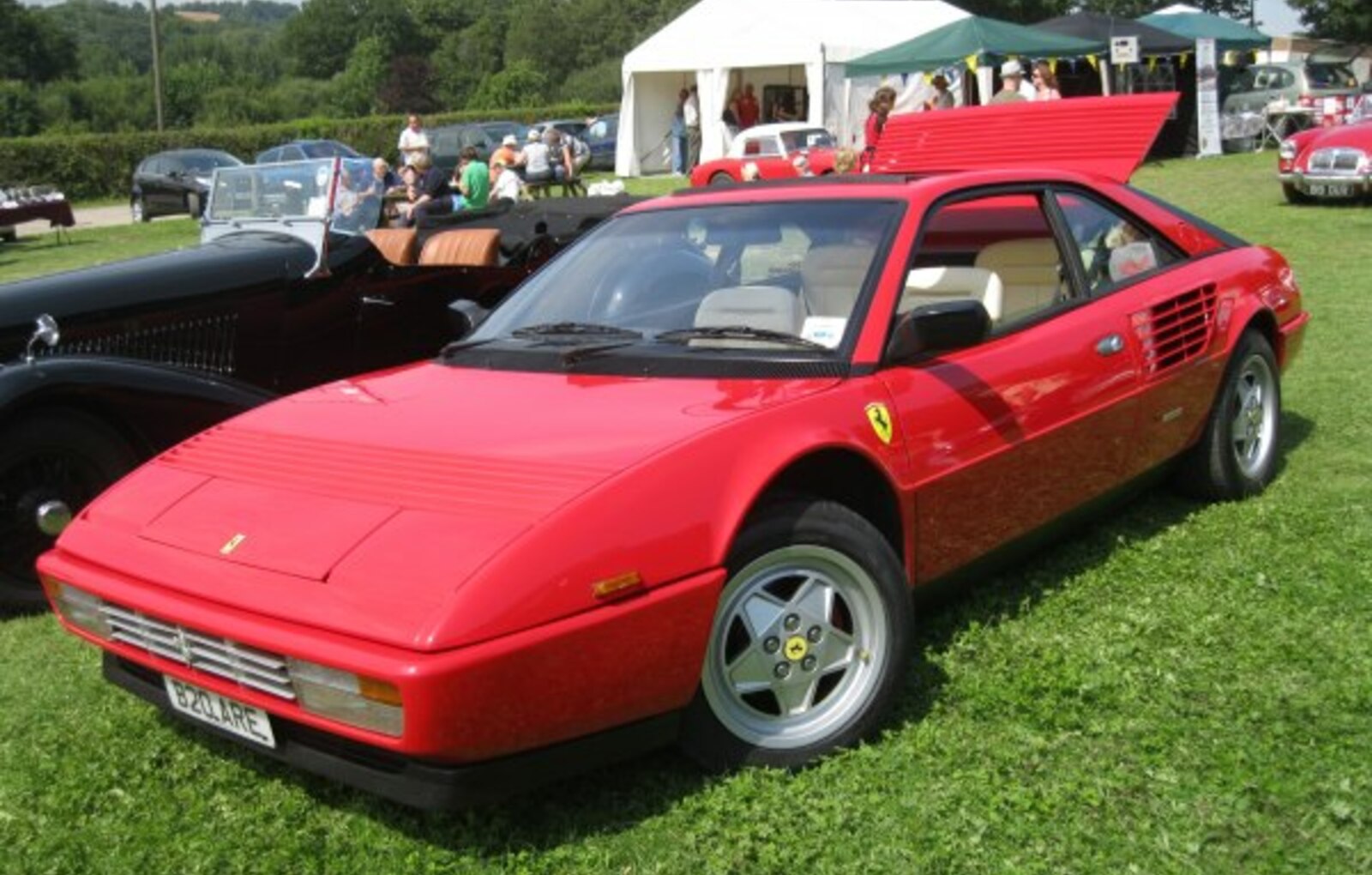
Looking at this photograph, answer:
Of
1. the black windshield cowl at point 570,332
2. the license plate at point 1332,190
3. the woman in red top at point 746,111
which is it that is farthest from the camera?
the woman in red top at point 746,111

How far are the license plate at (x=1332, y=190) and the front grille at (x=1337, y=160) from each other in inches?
5.4

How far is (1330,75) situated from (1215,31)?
155 inches

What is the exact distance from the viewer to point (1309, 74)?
1061 inches

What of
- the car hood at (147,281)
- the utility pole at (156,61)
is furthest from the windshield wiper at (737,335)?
the utility pole at (156,61)

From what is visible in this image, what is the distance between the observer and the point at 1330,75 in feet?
91.2

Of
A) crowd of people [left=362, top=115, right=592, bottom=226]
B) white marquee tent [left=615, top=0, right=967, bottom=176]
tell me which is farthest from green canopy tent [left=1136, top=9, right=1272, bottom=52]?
crowd of people [left=362, top=115, right=592, bottom=226]

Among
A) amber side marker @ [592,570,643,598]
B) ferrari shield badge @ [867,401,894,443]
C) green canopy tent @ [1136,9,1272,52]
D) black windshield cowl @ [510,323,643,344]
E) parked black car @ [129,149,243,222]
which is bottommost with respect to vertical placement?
amber side marker @ [592,570,643,598]

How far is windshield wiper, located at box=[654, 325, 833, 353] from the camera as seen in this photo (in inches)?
137

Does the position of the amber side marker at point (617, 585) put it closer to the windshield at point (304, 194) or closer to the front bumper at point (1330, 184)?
the windshield at point (304, 194)

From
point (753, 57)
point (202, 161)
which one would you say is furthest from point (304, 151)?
point (753, 57)

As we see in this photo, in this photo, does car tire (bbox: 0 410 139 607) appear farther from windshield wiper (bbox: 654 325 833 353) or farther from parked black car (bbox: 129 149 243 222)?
parked black car (bbox: 129 149 243 222)

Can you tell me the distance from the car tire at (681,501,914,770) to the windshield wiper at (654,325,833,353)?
52 centimetres

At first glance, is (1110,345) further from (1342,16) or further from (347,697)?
(1342,16)

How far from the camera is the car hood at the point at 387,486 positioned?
2.61 m
